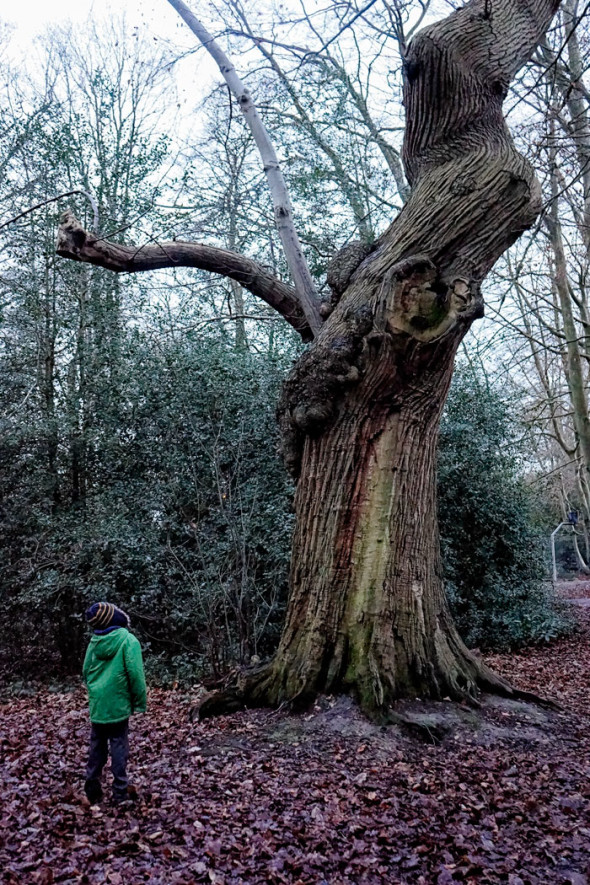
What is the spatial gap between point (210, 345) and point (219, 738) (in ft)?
21.1

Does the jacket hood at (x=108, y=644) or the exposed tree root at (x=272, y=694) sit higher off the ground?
the jacket hood at (x=108, y=644)

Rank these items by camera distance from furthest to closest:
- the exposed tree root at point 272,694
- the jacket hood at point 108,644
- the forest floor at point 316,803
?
the exposed tree root at point 272,694
the jacket hood at point 108,644
the forest floor at point 316,803

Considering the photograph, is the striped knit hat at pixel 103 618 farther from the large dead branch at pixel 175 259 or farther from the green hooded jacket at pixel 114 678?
the large dead branch at pixel 175 259

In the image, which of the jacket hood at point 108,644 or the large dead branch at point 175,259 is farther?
the large dead branch at point 175,259

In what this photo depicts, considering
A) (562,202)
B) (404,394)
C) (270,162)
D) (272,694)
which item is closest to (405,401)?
(404,394)

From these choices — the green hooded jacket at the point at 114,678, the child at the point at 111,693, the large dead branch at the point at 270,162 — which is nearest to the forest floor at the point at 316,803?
the child at the point at 111,693

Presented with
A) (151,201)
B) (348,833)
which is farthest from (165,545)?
(151,201)

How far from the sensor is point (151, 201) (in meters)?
11.4

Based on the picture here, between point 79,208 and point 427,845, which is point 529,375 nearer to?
point 79,208

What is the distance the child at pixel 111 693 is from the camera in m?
3.76

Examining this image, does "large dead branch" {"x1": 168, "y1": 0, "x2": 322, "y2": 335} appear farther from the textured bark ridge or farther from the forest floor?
the forest floor

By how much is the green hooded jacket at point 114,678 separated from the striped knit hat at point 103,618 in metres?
0.04

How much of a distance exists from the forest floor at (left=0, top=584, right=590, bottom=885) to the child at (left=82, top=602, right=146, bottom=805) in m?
0.17

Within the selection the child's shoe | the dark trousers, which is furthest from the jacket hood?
the child's shoe
